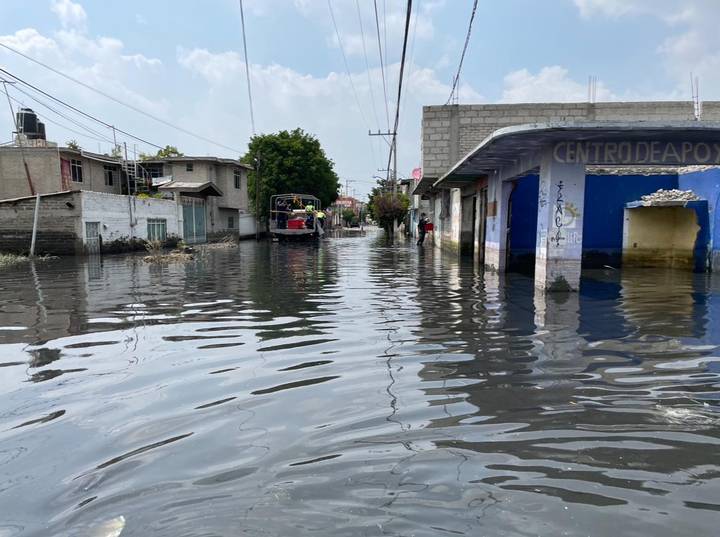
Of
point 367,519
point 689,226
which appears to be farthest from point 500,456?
point 689,226

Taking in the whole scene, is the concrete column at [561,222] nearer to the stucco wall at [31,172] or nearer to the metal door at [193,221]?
the metal door at [193,221]

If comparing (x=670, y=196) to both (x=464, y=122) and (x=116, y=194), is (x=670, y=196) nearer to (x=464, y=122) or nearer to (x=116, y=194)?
(x=464, y=122)

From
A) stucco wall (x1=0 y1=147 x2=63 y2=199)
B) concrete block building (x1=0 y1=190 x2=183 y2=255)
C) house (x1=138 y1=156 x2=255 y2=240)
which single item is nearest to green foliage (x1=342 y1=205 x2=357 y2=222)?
house (x1=138 y1=156 x2=255 y2=240)

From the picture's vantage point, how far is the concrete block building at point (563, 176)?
10.6 metres

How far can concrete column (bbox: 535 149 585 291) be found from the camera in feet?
35.1

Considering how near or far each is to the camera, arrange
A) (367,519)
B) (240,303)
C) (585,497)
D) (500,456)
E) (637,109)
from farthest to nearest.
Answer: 1. (637,109)
2. (240,303)
3. (500,456)
4. (585,497)
5. (367,519)

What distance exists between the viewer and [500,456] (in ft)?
11.3

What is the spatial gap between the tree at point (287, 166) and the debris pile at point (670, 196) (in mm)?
31477

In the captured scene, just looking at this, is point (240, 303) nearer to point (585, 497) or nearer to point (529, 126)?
point (529, 126)

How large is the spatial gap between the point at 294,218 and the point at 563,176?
26.2 metres

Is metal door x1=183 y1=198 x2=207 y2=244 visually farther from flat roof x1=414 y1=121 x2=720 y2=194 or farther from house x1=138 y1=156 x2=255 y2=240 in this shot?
flat roof x1=414 y1=121 x2=720 y2=194

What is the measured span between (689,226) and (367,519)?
16259mm

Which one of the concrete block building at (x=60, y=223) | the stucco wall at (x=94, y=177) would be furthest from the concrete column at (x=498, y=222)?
the stucco wall at (x=94, y=177)

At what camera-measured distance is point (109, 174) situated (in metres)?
33.8
